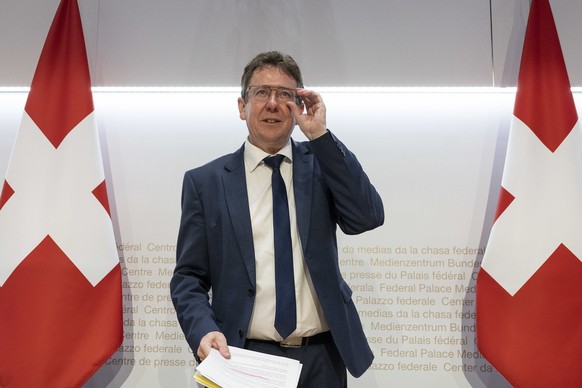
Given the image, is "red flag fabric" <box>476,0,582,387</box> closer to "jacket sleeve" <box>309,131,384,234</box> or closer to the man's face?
"jacket sleeve" <box>309,131,384,234</box>

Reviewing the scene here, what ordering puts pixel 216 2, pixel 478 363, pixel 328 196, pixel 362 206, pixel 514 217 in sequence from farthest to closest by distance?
1. pixel 216 2
2. pixel 478 363
3. pixel 514 217
4. pixel 328 196
5. pixel 362 206

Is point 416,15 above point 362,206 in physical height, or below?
above

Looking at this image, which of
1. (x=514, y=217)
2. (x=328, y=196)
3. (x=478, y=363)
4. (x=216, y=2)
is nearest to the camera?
(x=328, y=196)

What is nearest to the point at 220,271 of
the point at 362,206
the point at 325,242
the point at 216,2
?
the point at 325,242

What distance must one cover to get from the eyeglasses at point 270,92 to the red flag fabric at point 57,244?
4.03ft

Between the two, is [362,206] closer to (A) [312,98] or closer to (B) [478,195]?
(A) [312,98]

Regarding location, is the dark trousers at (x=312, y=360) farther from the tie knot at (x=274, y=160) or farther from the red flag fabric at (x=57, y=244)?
the red flag fabric at (x=57, y=244)

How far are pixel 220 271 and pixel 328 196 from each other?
0.43 meters

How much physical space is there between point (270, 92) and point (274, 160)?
0.23 metres

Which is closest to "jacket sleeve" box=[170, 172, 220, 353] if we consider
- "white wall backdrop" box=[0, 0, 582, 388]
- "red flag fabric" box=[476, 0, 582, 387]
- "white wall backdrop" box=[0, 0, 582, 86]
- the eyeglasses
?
the eyeglasses

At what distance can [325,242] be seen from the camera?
6.96 ft

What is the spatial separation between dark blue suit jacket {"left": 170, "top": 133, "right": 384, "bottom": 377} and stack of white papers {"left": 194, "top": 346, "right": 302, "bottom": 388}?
0.16 metres

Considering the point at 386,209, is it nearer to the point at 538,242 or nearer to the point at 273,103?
the point at 538,242

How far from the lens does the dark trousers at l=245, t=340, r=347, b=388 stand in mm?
2029
